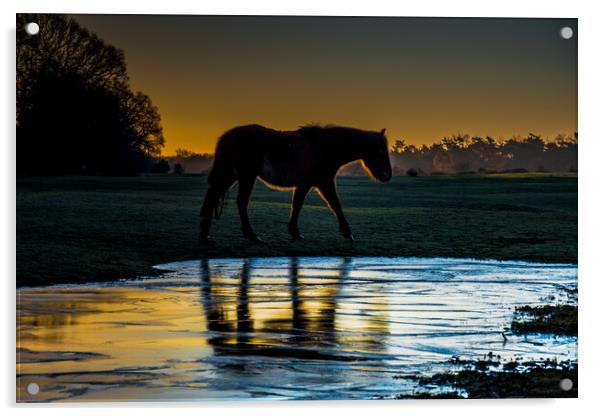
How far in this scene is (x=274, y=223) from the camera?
51.4ft

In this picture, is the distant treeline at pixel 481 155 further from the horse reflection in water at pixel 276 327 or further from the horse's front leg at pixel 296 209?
the horse reflection in water at pixel 276 327

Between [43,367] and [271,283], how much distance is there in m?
4.06

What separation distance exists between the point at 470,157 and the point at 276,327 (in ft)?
13.9

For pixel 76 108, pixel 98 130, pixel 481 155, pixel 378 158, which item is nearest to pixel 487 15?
pixel 481 155

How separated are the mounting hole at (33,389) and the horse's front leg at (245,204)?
228 inches

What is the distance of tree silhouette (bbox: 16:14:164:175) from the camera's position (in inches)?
497

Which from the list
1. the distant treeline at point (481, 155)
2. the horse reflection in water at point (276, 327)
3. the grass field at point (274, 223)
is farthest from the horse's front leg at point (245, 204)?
the distant treeline at point (481, 155)

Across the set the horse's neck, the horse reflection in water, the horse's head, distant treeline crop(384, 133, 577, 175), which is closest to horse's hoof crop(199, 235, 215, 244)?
the horse reflection in water

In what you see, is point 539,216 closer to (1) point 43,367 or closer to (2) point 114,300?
(2) point 114,300

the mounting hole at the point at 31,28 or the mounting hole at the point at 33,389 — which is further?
the mounting hole at the point at 31,28

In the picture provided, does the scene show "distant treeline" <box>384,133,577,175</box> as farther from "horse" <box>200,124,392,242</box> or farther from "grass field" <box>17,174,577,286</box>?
"horse" <box>200,124,392,242</box>

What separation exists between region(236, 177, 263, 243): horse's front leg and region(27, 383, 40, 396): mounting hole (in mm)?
5794

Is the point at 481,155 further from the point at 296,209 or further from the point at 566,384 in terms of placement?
the point at 566,384

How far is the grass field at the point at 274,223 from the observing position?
14.0 meters
